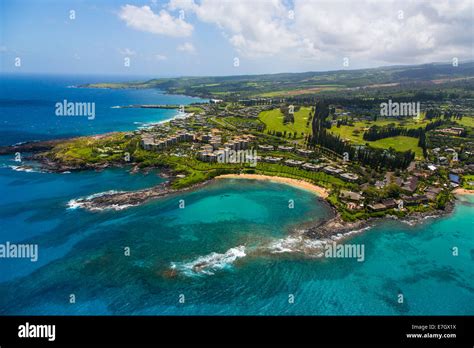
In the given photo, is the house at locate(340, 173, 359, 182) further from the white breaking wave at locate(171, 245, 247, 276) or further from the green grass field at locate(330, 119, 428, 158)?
the white breaking wave at locate(171, 245, 247, 276)

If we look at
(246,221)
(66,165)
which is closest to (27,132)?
(66,165)

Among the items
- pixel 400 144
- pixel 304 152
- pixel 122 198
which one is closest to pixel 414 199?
pixel 304 152

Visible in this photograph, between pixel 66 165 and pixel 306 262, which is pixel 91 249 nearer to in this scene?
pixel 306 262

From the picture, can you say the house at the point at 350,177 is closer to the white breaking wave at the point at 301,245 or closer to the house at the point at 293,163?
the house at the point at 293,163

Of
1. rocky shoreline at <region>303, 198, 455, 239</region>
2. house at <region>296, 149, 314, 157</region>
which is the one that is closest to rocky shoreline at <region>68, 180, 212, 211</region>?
rocky shoreline at <region>303, 198, 455, 239</region>

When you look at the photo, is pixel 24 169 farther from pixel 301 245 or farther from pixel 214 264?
pixel 301 245
